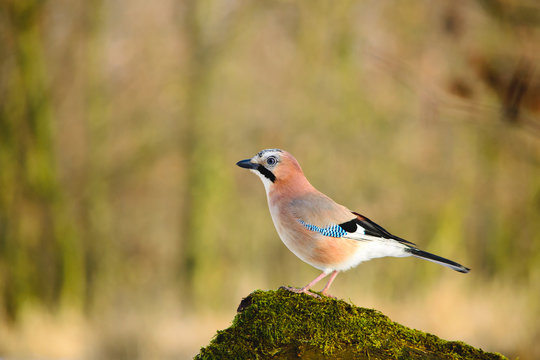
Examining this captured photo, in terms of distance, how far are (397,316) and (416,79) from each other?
175 inches

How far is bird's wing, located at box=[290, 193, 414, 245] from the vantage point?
3051mm

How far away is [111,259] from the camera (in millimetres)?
10219

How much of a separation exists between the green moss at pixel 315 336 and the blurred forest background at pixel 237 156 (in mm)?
6432

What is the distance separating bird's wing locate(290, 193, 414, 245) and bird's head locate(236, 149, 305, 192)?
0.70 ft

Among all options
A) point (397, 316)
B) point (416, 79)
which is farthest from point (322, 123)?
point (397, 316)

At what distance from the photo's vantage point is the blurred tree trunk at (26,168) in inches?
368

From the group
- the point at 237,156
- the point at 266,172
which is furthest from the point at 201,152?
the point at 266,172

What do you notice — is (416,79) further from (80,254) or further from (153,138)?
(80,254)

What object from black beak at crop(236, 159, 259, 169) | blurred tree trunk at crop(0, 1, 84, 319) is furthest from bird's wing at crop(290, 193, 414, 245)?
blurred tree trunk at crop(0, 1, 84, 319)

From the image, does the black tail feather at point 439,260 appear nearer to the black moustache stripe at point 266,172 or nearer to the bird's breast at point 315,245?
the bird's breast at point 315,245

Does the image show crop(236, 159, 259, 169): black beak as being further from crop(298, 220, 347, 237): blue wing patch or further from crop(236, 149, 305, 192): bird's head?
crop(298, 220, 347, 237): blue wing patch

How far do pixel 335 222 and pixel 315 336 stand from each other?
65cm

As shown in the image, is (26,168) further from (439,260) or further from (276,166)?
(439,260)

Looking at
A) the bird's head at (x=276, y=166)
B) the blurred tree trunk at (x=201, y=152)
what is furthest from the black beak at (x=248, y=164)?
the blurred tree trunk at (x=201, y=152)
